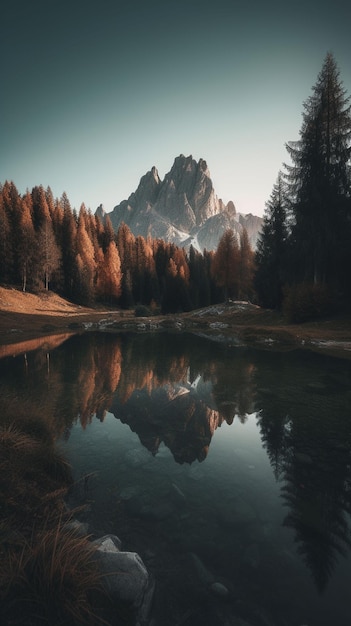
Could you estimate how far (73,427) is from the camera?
8656 millimetres

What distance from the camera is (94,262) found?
6806 cm

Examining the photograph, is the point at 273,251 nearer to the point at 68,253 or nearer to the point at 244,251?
the point at 244,251

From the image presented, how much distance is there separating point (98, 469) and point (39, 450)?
148cm

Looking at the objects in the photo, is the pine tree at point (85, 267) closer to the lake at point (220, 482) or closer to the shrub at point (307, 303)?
the shrub at point (307, 303)

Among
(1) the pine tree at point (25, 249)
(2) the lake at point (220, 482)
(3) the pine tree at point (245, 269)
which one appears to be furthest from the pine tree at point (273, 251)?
(1) the pine tree at point (25, 249)

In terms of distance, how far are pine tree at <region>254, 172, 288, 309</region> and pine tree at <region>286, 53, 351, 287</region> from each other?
21.4 ft

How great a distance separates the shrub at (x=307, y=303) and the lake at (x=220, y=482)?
14958 mm

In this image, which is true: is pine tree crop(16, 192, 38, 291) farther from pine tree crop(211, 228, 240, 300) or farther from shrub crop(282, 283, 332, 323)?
shrub crop(282, 283, 332, 323)

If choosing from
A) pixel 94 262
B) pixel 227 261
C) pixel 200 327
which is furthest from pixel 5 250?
pixel 227 261

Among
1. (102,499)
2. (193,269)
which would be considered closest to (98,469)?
(102,499)

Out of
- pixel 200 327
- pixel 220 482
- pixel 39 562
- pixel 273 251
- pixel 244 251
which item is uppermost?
pixel 244 251

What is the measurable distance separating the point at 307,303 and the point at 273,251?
13232mm

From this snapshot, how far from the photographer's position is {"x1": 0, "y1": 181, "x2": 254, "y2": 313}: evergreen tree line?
53250mm

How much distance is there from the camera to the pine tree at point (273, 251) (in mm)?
37812
